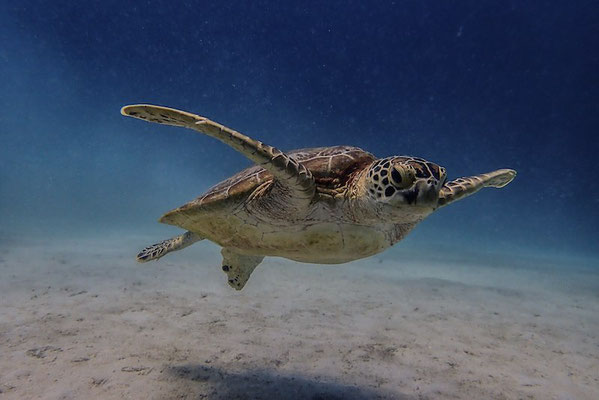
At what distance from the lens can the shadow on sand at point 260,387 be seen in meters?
2.85

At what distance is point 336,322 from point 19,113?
49.1 m

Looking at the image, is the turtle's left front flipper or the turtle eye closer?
the turtle eye

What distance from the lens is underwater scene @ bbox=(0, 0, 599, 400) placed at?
3.12m

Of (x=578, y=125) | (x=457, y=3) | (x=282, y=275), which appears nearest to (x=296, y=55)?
(x=457, y=3)

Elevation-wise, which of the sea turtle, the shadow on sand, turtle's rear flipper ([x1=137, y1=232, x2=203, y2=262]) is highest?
the sea turtle

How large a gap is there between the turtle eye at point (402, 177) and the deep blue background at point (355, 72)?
54.7 feet

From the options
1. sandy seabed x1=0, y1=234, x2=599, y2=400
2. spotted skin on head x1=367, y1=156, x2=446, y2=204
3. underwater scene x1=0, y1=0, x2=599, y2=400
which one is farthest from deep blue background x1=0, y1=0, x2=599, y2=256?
spotted skin on head x1=367, y1=156, x2=446, y2=204

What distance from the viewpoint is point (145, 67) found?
2139 centimetres

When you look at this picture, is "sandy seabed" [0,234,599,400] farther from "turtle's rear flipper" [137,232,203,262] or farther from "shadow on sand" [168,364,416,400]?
"turtle's rear flipper" [137,232,203,262]

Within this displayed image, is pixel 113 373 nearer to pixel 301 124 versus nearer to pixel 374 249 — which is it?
pixel 374 249

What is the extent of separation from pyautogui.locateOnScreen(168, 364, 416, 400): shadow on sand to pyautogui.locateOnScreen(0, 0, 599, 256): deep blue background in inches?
683

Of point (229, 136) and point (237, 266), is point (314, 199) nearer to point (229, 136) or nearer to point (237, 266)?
point (229, 136)

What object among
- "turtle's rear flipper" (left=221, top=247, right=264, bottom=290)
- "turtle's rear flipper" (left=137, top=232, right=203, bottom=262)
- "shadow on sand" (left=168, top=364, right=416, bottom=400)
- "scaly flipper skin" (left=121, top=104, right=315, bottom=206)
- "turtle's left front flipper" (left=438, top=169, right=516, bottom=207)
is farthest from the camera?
"turtle's rear flipper" (left=137, top=232, right=203, bottom=262)

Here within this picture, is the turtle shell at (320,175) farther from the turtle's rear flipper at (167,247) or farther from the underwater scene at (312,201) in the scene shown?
the turtle's rear flipper at (167,247)
